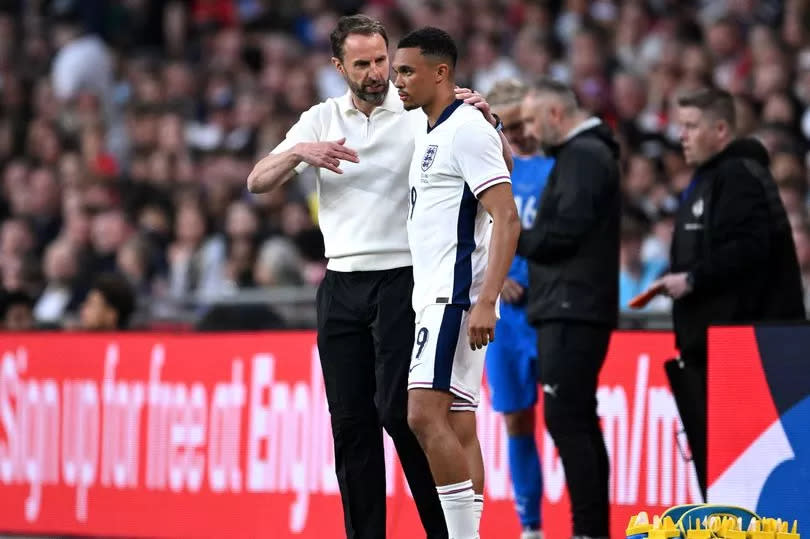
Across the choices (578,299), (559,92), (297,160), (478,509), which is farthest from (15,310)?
(478,509)

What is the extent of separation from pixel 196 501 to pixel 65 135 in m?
8.24

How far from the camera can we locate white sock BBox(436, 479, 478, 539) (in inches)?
270

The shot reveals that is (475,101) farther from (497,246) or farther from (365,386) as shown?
(365,386)

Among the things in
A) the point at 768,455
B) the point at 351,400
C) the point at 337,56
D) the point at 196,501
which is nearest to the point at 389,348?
the point at 351,400

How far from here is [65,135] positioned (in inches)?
695

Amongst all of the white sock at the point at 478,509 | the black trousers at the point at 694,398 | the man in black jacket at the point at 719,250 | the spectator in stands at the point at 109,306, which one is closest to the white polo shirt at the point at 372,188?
the white sock at the point at 478,509

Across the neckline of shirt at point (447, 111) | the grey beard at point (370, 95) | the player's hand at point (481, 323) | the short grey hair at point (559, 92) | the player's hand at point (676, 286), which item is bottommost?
the player's hand at point (481, 323)

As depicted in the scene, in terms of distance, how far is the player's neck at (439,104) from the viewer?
702 cm

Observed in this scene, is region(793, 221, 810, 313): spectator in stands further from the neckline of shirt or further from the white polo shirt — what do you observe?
the neckline of shirt

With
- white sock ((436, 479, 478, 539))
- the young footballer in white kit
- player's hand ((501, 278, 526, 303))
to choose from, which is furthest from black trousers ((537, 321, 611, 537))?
white sock ((436, 479, 478, 539))

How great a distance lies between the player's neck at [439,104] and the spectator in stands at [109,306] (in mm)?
5061

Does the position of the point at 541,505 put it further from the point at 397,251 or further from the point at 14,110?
the point at 14,110

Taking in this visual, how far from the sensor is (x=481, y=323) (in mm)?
6664

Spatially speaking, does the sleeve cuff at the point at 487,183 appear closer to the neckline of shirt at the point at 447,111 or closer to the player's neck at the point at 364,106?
the neckline of shirt at the point at 447,111
